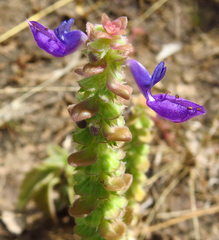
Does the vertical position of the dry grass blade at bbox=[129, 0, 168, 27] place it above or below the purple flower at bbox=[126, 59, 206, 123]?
below

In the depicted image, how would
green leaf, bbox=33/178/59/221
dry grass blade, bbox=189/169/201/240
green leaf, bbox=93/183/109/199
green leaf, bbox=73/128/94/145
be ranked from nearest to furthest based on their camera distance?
green leaf, bbox=73/128/94/145 < green leaf, bbox=93/183/109/199 < green leaf, bbox=33/178/59/221 < dry grass blade, bbox=189/169/201/240

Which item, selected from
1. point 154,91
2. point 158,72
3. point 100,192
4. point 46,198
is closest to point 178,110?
point 158,72

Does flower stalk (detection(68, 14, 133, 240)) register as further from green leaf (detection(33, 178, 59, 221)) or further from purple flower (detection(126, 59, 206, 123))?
green leaf (detection(33, 178, 59, 221))

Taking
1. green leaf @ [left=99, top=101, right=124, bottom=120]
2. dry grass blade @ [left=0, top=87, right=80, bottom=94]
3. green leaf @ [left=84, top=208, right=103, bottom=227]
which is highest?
green leaf @ [left=99, top=101, right=124, bottom=120]

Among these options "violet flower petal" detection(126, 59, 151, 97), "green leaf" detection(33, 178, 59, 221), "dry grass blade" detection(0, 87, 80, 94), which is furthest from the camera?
"dry grass blade" detection(0, 87, 80, 94)

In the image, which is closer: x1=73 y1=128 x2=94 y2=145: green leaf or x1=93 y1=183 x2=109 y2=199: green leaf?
x1=73 y1=128 x2=94 y2=145: green leaf

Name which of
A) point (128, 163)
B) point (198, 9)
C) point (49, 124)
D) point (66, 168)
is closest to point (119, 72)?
point (128, 163)

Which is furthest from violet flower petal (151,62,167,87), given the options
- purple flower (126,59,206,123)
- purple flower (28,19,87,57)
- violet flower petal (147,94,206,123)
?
purple flower (28,19,87,57)

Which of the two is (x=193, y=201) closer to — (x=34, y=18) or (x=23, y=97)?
(x=23, y=97)
